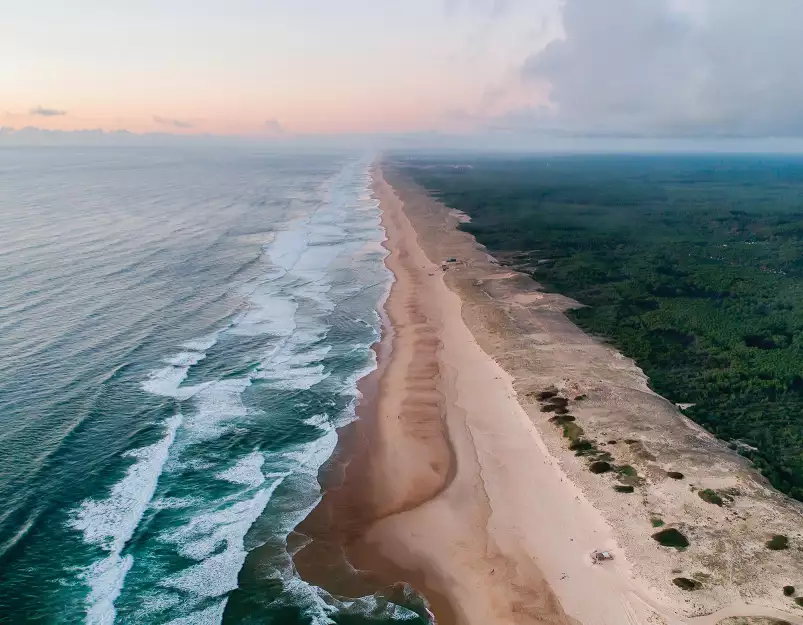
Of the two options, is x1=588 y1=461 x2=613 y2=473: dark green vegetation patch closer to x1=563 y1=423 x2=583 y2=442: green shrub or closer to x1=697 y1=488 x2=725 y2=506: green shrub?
x1=563 y1=423 x2=583 y2=442: green shrub

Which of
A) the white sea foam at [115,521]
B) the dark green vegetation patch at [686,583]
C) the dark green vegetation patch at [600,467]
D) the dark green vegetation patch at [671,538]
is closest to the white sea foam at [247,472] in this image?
the white sea foam at [115,521]

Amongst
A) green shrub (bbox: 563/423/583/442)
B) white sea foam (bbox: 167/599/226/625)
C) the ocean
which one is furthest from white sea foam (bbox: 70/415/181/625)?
green shrub (bbox: 563/423/583/442)

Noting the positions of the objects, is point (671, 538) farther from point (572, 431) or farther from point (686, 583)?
point (572, 431)

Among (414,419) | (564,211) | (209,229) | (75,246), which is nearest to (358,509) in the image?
(414,419)

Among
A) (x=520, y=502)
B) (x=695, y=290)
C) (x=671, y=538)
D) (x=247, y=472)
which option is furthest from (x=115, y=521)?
(x=695, y=290)

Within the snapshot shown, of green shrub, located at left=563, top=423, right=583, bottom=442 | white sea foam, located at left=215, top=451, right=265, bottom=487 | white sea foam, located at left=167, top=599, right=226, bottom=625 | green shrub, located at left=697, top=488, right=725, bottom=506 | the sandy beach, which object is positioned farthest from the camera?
green shrub, located at left=563, top=423, right=583, bottom=442
